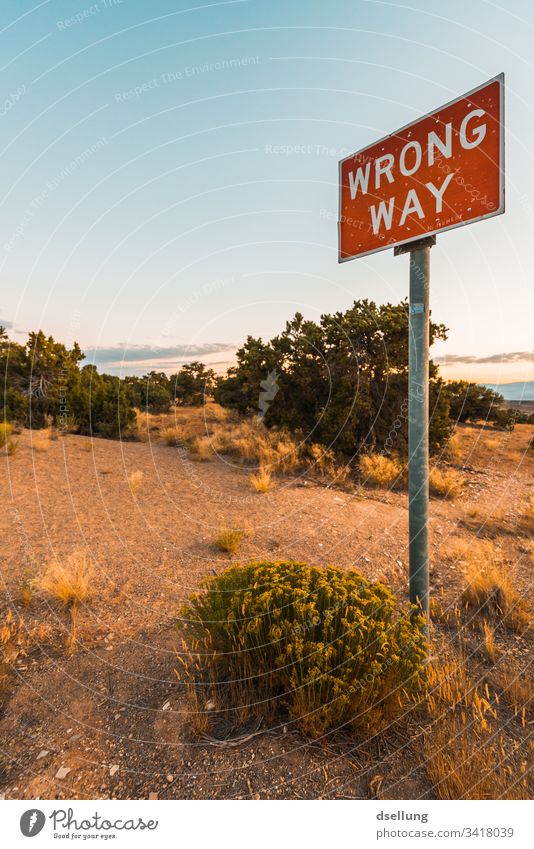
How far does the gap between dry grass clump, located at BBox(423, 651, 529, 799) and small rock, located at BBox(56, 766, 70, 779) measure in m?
2.30

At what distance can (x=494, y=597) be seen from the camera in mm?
4820

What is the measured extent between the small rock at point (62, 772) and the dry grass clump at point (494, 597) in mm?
4288

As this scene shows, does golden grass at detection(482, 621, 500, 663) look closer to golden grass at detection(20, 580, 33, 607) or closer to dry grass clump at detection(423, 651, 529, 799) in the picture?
dry grass clump at detection(423, 651, 529, 799)

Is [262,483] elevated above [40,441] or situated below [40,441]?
below

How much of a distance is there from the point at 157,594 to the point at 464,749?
364 centimetres

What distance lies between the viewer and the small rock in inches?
99.1

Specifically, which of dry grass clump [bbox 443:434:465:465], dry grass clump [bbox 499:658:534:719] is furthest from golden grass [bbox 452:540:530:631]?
dry grass clump [bbox 443:434:465:465]

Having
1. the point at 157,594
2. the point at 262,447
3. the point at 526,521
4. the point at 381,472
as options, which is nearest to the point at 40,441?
the point at 262,447

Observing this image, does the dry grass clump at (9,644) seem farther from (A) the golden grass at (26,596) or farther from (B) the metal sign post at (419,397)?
(B) the metal sign post at (419,397)

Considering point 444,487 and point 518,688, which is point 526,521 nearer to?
point 444,487

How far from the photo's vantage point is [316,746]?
104 inches

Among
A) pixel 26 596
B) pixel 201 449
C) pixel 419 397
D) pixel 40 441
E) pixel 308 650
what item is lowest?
pixel 26 596

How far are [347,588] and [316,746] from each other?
3.51 ft

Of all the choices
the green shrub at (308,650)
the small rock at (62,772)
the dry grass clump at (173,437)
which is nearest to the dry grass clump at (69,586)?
the small rock at (62,772)
